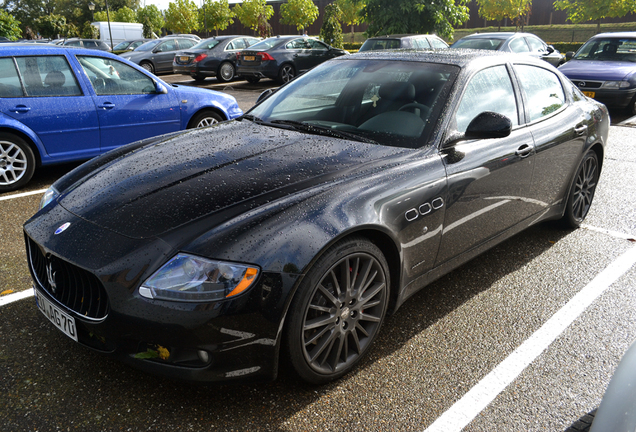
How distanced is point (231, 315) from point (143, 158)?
1.40 meters

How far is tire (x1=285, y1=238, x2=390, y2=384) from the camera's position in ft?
7.46

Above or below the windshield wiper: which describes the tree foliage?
above

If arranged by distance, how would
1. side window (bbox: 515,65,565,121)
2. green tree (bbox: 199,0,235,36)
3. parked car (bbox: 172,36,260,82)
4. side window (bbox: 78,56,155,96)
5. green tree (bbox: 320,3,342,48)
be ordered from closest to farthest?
side window (bbox: 515,65,565,121), side window (bbox: 78,56,155,96), parked car (bbox: 172,36,260,82), green tree (bbox: 320,3,342,48), green tree (bbox: 199,0,235,36)

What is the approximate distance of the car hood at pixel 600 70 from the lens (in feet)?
32.2

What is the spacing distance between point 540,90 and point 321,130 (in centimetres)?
188

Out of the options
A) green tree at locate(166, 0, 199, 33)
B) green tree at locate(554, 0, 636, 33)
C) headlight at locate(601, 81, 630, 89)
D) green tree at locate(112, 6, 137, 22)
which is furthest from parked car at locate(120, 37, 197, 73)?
green tree at locate(112, 6, 137, 22)

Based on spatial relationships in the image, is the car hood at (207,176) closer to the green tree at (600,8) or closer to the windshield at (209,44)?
the windshield at (209,44)

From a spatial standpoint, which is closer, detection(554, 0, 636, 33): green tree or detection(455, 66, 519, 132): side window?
detection(455, 66, 519, 132): side window

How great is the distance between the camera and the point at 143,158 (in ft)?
10.1

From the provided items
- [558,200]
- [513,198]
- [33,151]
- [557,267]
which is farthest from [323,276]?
[33,151]

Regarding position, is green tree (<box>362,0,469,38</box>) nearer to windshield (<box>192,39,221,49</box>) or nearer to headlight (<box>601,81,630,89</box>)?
windshield (<box>192,39,221,49</box>)

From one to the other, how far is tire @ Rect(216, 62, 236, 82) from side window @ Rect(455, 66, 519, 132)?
584 inches

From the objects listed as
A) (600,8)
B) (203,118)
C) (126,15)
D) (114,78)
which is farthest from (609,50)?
(126,15)

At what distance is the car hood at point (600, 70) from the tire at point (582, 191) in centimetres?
629
